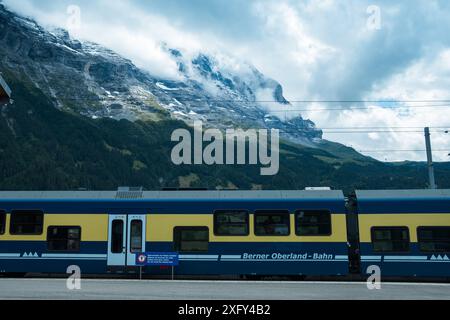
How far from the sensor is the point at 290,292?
14391 mm

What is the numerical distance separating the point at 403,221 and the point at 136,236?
11.5 metres

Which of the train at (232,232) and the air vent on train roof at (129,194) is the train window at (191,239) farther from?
the air vent on train roof at (129,194)

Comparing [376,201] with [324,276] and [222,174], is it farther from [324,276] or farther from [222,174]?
[222,174]

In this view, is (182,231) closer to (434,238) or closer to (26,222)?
(26,222)

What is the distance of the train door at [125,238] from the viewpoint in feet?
62.4

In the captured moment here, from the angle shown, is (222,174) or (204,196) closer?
(204,196)

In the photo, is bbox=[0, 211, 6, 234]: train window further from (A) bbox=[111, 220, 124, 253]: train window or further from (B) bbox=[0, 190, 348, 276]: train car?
(A) bbox=[111, 220, 124, 253]: train window

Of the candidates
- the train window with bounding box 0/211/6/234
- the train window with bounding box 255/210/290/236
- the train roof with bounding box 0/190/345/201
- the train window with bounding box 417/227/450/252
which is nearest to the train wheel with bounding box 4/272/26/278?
the train window with bounding box 0/211/6/234

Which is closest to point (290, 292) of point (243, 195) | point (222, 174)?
point (243, 195)

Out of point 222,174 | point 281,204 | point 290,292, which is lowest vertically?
point 290,292

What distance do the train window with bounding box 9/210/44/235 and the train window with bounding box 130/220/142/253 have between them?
410cm

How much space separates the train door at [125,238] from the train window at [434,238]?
38.9 ft

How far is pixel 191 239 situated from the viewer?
1903 centimetres

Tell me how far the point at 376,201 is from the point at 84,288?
1224 cm
